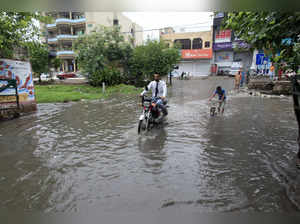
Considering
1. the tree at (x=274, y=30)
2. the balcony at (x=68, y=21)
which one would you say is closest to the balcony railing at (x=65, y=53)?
the balcony at (x=68, y=21)

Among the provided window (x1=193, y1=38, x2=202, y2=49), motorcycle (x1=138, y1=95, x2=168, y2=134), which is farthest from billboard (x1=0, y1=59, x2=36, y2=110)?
window (x1=193, y1=38, x2=202, y2=49)

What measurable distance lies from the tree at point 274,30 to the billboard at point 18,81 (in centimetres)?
879

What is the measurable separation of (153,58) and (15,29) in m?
13.7

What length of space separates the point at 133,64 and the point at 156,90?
16.0 metres

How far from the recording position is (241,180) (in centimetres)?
342

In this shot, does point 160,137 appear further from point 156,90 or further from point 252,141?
point 252,141

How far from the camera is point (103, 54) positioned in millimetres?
21266

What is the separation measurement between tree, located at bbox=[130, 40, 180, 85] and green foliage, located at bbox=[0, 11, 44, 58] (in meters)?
12.6

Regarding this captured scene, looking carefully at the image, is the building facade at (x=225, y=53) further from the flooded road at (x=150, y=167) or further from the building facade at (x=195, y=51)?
the flooded road at (x=150, y=167)

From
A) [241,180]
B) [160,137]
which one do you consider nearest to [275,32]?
[241,180]

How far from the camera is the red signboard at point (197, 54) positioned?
40125mm

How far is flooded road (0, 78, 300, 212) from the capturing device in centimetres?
289

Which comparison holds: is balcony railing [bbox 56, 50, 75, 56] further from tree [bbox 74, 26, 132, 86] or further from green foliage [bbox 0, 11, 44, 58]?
green foliage [bbox 0, 11, 44, 58]

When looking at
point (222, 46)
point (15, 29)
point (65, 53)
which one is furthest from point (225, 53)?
point (15, 29)
